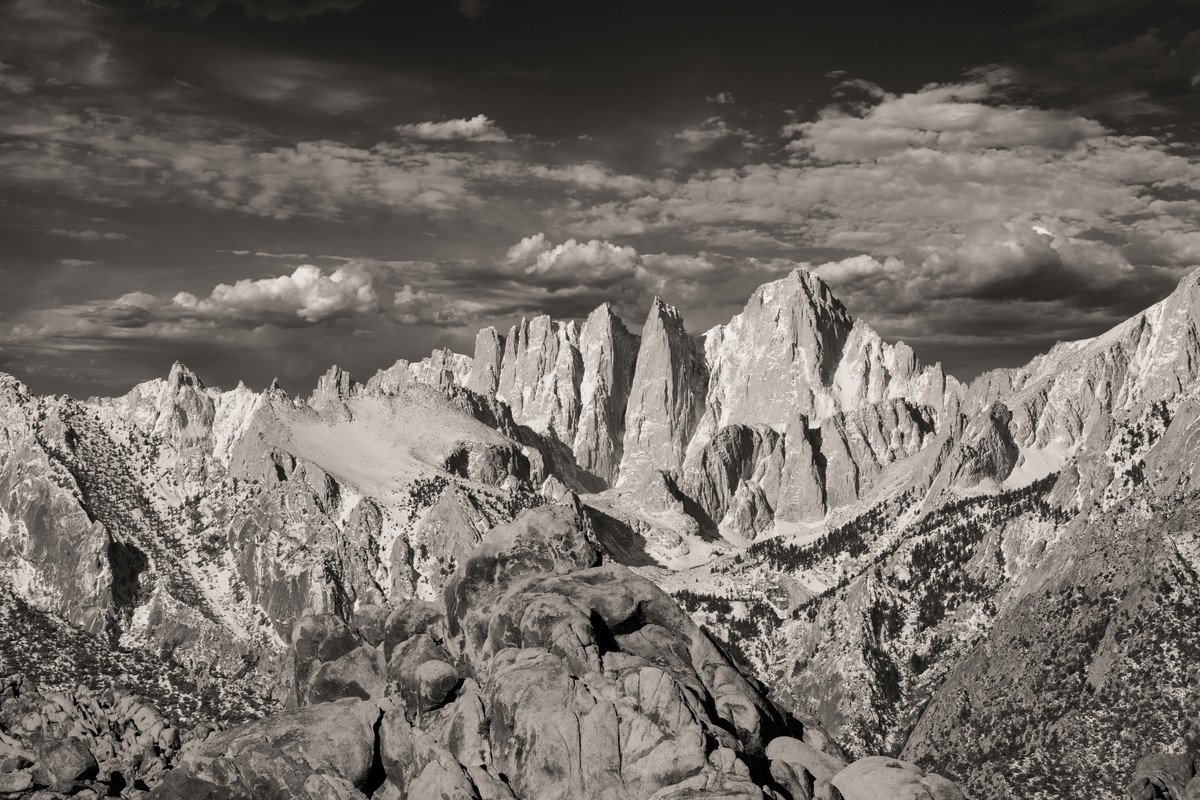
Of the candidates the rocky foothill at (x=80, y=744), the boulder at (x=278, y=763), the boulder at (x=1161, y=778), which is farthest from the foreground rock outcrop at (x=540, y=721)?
the boulder at (x=1161, y=778)

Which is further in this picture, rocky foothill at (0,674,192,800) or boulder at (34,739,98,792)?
boulder at (34,739,98,792)

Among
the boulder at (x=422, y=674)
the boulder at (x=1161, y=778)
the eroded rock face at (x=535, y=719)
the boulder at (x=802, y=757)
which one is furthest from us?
the boulder at (x=1161, y=778)

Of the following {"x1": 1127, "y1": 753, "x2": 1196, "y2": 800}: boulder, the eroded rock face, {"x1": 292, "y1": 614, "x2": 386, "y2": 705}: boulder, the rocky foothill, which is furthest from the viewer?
{"x1": 1127, "y1": 753, "x2": 1196, "y2": 800}: boulder

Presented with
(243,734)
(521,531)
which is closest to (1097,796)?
(521,531)

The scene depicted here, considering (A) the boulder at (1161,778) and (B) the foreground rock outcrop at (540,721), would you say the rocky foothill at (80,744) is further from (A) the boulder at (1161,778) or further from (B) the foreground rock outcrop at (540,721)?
(A) the boulder at (1161,778)

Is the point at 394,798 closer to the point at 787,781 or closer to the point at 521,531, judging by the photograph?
the point at 787,781

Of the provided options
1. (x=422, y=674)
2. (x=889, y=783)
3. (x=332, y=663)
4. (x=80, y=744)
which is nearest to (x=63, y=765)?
(x=80, y=744)

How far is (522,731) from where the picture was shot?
261 feet

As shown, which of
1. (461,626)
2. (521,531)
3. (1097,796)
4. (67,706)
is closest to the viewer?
(461,626)

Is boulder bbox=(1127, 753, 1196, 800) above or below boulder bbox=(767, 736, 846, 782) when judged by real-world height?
below

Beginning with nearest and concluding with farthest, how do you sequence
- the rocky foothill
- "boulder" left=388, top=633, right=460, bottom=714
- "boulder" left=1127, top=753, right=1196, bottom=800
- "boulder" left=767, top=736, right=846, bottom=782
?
"boulder" left=767, top=736, right=846, bottom=782 < "boulder" left=388, top=633, right=460, bottom=714 < the rocky foothill < "boulder" left=1127, top=753, right=1196, bottom=800

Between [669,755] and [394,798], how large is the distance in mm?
18528

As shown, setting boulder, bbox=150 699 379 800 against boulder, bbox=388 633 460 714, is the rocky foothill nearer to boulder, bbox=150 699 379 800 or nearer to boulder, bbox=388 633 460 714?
boulder, bbox=150 699 379 800

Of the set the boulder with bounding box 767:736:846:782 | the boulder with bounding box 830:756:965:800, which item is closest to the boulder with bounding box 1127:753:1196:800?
the boulder with bounding box 830:756:965:800
